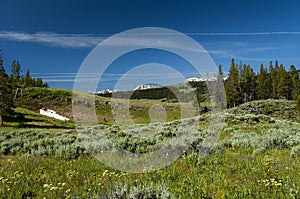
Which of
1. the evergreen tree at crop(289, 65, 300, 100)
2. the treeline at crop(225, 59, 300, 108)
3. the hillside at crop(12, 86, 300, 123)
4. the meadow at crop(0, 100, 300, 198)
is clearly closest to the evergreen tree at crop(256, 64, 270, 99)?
the treeline at crop(225, 59, 300, 108)

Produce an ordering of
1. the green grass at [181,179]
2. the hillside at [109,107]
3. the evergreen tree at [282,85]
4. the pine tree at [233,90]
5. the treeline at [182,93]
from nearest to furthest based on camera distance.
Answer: the green grass at [181,179], the treeline at [182,93], the hillside at [109,107], the pine tree at [233,90], the evergreen tree at [282,85]

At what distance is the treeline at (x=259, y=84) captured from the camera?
86.8 metres

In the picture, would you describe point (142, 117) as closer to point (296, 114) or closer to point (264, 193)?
point (296, 114)

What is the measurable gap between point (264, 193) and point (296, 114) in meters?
59.9

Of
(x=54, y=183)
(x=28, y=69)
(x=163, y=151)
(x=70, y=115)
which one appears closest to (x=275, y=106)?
(x=70, y=115)

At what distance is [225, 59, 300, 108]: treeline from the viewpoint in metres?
86.8

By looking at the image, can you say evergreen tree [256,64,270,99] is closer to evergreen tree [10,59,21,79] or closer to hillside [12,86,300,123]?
hillside [12,86,300,123]

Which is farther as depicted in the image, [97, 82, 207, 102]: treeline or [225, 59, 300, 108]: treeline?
[225, 59, 300, 108]: treeline

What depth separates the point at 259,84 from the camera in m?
95.6

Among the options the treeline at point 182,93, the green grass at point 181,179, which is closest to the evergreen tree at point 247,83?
the treeline at point 182,93

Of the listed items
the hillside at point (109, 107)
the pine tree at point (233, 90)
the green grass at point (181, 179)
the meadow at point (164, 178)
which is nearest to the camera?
the meadow at point (164, 178)

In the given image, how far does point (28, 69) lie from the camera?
124562mm

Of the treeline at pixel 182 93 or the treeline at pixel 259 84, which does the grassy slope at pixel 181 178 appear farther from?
the treeline at pixel 259 84

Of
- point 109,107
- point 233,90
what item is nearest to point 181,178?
point 109,107
